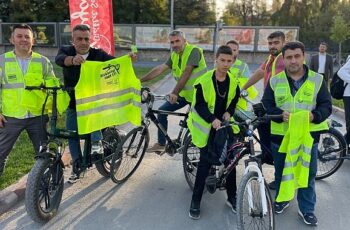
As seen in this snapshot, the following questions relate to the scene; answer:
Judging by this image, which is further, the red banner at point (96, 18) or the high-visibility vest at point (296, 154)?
the red banner at point (96, 18)

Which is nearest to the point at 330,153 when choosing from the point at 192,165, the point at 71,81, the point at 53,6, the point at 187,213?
the point at 192,165

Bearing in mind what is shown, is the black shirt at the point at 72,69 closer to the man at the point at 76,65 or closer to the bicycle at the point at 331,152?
the man at the point at 76,65

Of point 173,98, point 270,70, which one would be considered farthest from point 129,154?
point 270,70

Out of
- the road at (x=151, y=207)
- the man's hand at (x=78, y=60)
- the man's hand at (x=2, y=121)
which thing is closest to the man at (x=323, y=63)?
the road at (x=151, y=207)

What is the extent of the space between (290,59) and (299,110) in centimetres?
51

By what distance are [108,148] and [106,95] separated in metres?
0.77

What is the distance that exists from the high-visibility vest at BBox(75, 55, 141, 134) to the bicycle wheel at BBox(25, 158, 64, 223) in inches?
21.8

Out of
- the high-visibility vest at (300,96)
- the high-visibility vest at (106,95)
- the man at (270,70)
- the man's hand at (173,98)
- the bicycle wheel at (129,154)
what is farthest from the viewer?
the man's hand at (173,98)

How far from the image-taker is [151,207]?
4574 millimetres

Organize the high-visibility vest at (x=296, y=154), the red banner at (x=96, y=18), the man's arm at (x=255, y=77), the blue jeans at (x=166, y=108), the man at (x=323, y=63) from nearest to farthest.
Answer: 1. the high-visibility vest at (x=296, y=154)
2. the blue jeans at (x=166, y=108)
3. the man's arm at (x=255, y=77)
4. the red banner at (x=96, y=18)
5. the man at (x=323, y=63)

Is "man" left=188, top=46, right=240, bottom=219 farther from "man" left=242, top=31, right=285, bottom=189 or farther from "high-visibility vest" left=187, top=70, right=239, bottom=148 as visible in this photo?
"man" left=242, top=31, right=285, bottom=189

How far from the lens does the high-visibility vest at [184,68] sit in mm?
5469

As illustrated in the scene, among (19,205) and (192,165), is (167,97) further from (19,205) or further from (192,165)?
(19,205)

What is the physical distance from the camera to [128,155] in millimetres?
5312
